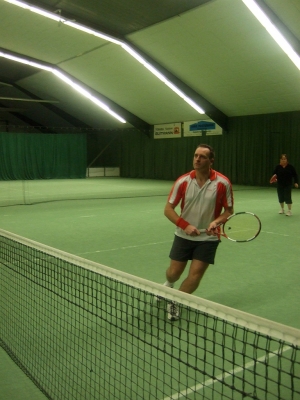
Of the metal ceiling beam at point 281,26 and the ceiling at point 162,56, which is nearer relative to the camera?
the metal ceiling beam at point 281,26

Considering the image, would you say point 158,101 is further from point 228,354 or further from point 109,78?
point 228,354

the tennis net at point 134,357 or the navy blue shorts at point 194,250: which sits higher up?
the navy blue shorts at point 194,250

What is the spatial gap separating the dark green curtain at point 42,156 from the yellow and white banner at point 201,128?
8.66 meters

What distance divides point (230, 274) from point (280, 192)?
592 centimetres

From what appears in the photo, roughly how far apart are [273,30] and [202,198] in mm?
12449

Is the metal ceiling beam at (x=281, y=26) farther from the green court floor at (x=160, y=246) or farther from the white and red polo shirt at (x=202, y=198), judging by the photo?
the white and red polo shirt at (x=202, y=198)

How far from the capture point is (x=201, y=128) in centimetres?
2542

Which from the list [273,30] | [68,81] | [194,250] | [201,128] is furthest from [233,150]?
[194,250]

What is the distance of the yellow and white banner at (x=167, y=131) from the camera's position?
2710 cm

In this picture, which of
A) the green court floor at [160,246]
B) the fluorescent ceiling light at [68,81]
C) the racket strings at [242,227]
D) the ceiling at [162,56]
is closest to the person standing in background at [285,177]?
the green court floor at [160,246]

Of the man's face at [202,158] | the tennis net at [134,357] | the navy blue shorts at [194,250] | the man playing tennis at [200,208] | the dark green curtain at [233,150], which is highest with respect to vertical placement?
the dark green curtain at [233,150]

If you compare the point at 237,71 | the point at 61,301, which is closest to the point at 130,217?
the point at 61,301

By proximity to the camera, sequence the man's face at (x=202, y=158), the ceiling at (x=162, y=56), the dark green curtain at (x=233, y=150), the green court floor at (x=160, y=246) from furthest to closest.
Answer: the dark green curtain at (x=233, y=150), the ceiling at (x=162, y=56), the green court floor at (x=160, y=246), the man's face at (x=202, y=158)

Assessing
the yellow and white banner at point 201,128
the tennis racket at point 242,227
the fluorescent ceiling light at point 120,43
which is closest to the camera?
the tennis racket at point 242,227
